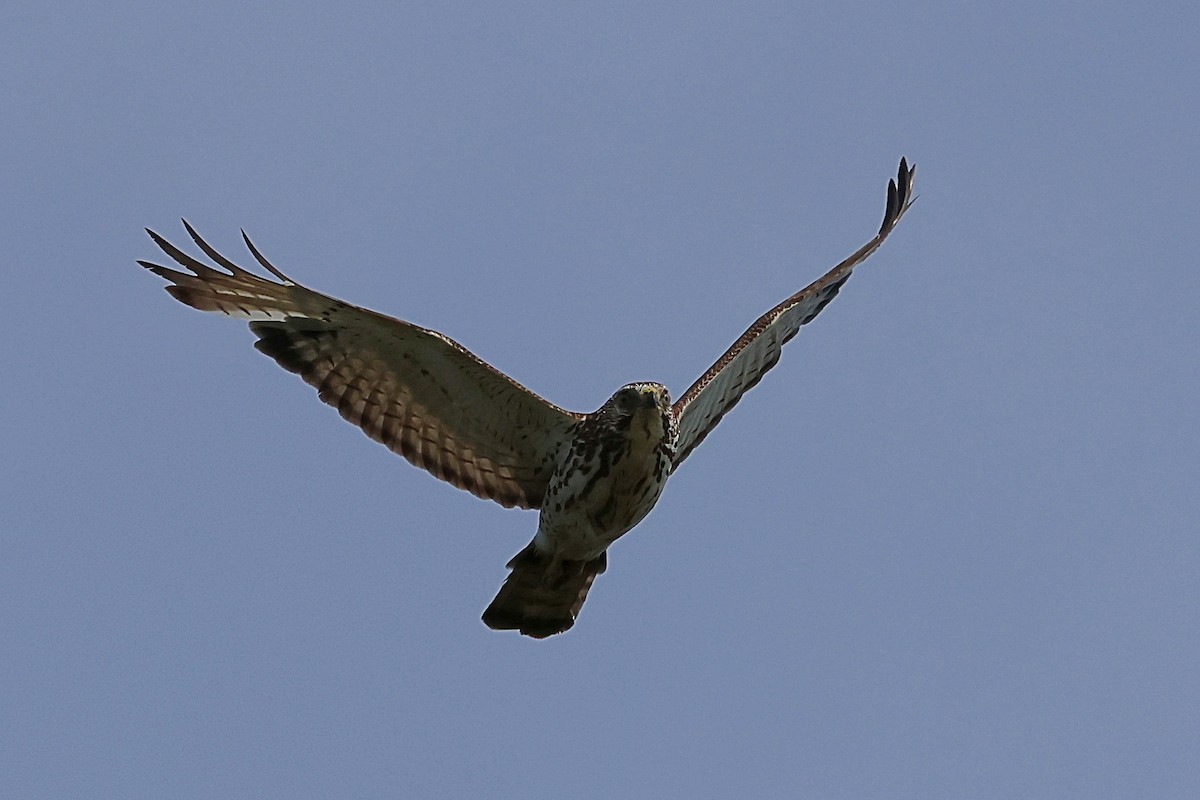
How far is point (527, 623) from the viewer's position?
49.1 feet

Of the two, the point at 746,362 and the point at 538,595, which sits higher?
the point at 746,362

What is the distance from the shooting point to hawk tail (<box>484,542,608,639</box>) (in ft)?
48.8

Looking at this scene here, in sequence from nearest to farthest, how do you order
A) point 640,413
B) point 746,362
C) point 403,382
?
point 640,413, point 403,382, point 746,362

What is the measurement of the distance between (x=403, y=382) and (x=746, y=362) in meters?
2.85

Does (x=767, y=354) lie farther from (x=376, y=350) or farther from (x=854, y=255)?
(x=376, y=350)

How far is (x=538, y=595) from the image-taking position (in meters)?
14.9

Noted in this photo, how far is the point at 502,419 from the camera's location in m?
15.0

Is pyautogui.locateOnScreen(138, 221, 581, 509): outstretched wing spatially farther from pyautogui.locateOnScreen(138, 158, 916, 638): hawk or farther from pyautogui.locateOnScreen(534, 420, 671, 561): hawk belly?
pyautogui.locateOnScreen(534, 420, 671, 561): hawk belly

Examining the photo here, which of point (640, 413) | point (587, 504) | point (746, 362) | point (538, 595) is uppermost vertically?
point (746, 362)

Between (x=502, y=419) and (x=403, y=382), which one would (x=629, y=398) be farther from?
(x=403, y=382)

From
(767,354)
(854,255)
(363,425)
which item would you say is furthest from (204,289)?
(854,255)

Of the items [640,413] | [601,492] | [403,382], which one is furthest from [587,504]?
[403,382]

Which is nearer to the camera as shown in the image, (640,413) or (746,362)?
(640,413)

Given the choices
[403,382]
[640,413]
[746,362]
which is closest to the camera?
[640,413]
